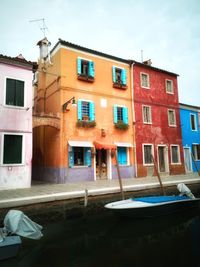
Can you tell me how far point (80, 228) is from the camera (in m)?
7.90

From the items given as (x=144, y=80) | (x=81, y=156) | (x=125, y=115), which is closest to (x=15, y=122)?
(x=81, y=156)

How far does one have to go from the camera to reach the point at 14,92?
39.0 ft

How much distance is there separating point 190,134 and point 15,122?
15.9 m

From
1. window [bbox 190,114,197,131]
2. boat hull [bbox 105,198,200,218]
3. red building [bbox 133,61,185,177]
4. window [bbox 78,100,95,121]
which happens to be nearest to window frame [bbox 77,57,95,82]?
window [bbox 78,100,95,121]

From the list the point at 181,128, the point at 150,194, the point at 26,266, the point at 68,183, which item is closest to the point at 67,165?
the point at 68,183

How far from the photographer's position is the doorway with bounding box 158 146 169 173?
59.1ft

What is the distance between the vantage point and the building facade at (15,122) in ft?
36.8

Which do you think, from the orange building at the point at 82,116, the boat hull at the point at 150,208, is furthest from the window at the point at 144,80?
the boat hull at the point at 150,208

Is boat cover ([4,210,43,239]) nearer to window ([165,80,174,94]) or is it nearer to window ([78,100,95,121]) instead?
window ([78,100,95,121])

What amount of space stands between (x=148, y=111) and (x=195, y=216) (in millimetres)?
10107

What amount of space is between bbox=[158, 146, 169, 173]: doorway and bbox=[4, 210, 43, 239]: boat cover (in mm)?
13478

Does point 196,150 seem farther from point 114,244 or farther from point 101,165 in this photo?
point 114,244

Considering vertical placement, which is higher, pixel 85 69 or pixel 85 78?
pixel 85 69

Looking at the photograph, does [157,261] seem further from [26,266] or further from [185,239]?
[26,266]
